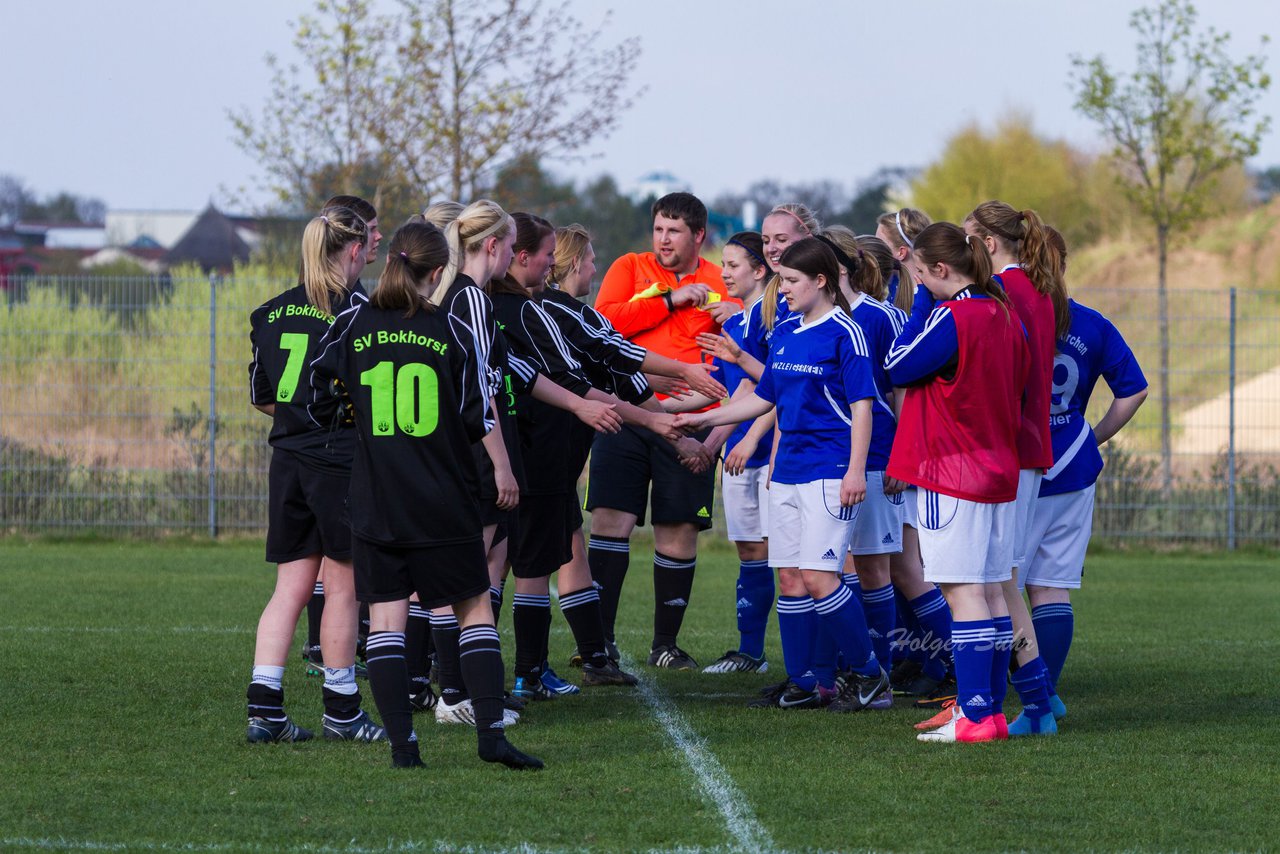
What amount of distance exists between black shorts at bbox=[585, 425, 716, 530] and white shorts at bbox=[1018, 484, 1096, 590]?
6.67 feet

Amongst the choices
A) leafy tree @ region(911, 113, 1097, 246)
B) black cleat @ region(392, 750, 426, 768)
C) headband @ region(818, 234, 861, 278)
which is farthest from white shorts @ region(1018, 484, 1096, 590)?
leafy tree @ region(911, 113, 1097, 246)

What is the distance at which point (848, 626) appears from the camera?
6.33 meters

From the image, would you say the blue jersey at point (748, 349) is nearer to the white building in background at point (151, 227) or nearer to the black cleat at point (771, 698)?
the black cleat at point (771, 698)

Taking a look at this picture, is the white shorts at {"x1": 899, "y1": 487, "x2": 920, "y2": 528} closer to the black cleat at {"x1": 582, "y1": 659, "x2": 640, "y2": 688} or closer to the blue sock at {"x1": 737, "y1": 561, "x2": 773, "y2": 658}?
the blue sock at {"x1": 737, "y1": 561, "x2": 773, "y2": 658}

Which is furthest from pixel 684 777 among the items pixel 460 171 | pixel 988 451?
pixel 460 171

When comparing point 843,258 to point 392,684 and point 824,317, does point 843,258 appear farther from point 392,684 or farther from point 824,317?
point 392,684

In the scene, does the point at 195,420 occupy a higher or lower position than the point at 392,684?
higher

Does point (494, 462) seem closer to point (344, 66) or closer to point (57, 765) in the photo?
point (57, 765)

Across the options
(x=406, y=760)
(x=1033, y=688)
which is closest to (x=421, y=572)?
(x=406, y=760)

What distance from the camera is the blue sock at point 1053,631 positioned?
20.8 feet

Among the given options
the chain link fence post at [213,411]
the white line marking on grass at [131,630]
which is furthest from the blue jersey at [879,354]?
the chain link fence post at [213,411]

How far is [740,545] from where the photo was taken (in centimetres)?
789

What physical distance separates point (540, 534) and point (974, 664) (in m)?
1.96

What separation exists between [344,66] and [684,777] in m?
14.7
